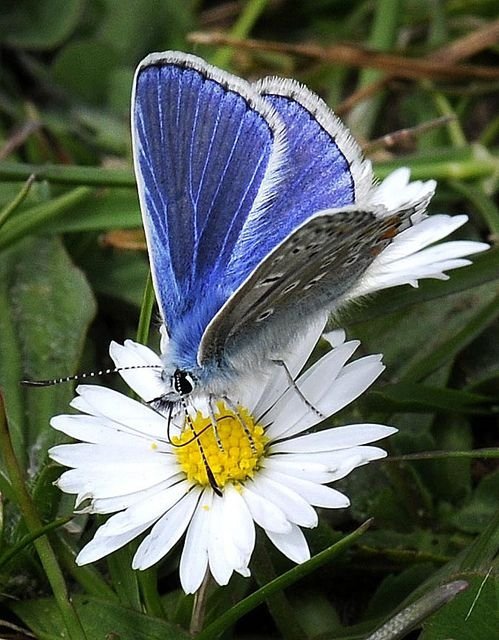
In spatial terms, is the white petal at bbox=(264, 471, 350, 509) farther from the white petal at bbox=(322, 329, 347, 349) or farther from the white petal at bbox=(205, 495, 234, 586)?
the white petal at bbox=(322, 329, 347, 349)

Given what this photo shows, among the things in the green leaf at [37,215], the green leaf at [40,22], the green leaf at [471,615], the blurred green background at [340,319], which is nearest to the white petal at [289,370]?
the blurred green background at [340,319]

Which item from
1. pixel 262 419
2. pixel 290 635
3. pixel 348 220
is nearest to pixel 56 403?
pixel 262 419

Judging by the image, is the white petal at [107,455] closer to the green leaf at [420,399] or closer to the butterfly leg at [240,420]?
the butterfly leg at [240,420]

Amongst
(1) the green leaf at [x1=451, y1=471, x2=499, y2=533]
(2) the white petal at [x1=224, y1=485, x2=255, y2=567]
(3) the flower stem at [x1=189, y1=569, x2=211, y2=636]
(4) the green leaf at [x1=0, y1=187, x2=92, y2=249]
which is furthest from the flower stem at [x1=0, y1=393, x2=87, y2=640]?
(4) the green leaf at [x1=0, y1=187, x2=92, y2=249]

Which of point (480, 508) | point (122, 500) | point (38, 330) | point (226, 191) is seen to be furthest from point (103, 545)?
point (38, 330)

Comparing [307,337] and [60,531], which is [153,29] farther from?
[60,531]

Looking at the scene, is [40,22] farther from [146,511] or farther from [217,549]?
[217,549]
